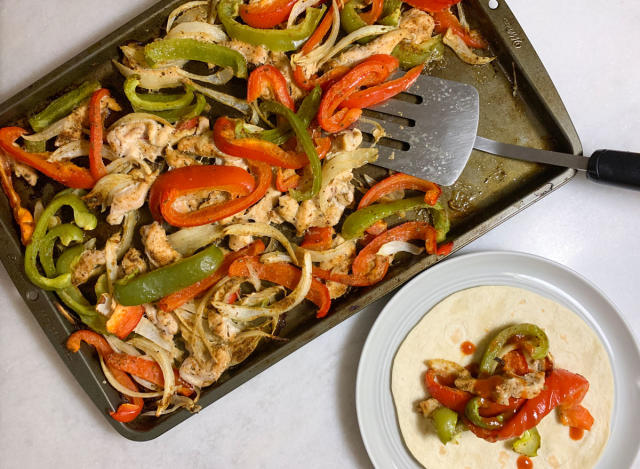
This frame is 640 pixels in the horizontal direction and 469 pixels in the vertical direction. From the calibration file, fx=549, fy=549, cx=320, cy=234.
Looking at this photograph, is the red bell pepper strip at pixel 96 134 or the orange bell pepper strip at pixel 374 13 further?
the orange bell pepper strip at pixel 374 13

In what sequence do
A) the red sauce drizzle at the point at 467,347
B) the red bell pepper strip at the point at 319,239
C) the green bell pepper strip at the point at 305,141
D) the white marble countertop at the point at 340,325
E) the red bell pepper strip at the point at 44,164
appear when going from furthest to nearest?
the white marble countertop at the point at 340,325
the red sauce drizzle at the point at 467,347
the red bell pepper strip at the point at 319,239
the red bell pepper strip at the point at 44,164
the green bell pepper strip at the point at 305,141

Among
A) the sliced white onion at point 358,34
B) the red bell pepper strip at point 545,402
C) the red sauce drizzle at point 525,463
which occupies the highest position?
the sliced white onion at point 358,34

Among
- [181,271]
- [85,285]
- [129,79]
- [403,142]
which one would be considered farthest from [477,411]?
[129,79]

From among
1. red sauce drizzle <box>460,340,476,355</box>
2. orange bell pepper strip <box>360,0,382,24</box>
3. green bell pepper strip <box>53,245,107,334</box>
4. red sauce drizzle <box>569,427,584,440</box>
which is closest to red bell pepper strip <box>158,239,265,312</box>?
green bell pepper strip <box>53,245,107,334</box>

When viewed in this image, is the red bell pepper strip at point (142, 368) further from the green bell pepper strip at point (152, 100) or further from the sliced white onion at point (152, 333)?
the green bell pepper strip at point (152, 100)

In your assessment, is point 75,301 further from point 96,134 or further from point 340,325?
point 340,325

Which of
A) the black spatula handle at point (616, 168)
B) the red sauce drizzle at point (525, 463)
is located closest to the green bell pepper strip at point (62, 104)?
the black spatula handle at point (616, 168)

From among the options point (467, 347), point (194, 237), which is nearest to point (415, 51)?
point (194, 237)

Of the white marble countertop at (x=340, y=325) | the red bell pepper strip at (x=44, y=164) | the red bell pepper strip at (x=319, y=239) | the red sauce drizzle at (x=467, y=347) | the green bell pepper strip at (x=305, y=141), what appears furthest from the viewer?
the white marble countertop at (x=340, y=325)
